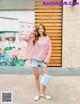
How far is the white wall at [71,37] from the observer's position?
14.1 metres

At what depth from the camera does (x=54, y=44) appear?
14312 mm

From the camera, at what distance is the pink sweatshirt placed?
773cm

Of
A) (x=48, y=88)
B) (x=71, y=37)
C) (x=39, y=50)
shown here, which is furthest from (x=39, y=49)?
(x=71, y=37)

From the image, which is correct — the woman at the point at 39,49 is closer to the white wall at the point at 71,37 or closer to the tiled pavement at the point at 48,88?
the tiled pavement at the point at 48,88

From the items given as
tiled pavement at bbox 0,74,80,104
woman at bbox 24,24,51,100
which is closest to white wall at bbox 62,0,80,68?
tiled pavement at bbox 0,74,80,104

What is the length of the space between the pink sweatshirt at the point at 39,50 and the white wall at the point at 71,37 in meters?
6.40

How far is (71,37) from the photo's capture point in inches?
558

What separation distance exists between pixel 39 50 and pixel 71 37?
657 centimetres

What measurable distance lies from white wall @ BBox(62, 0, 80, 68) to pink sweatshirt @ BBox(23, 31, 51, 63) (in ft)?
21.0

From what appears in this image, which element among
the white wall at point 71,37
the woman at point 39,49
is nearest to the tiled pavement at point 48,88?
the woman at point 39,49

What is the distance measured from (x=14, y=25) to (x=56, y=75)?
368 centimetres

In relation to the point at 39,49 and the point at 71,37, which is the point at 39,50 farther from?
the point at 71,37

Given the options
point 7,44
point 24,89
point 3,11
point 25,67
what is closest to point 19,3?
point 3,11

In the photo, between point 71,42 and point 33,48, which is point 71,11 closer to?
point 71,42
